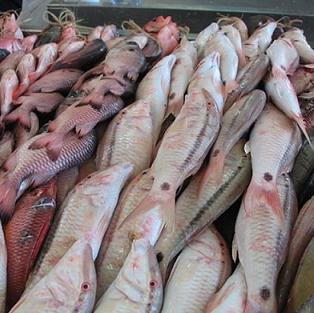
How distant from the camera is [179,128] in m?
1.79

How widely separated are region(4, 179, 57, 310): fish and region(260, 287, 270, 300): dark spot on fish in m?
0.60

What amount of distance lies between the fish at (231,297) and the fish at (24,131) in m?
0.92

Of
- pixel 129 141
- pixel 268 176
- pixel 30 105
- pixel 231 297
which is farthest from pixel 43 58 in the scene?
pixel 231 297

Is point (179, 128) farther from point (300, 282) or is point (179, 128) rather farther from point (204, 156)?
point (300, 282)

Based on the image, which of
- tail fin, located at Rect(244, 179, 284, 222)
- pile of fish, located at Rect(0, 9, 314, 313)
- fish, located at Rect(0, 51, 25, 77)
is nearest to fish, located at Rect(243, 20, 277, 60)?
pile of fish, located at Rect(0, 9, 314, 313)

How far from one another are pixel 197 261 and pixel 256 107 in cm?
63

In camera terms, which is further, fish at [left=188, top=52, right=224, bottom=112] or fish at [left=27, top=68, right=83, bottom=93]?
fish at [left=27, top=68, right=83, bottom=93]

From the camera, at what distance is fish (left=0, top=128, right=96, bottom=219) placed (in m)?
1.61

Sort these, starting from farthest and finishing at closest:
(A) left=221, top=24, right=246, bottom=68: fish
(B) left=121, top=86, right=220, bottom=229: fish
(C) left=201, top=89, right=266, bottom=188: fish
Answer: (A) left=221, top=24, right=246, bottom=68: fish < (C) left=201, top=89, right=266, bottom=188: fish < (B) left=121, top=86, right=220, bottom=229: fish

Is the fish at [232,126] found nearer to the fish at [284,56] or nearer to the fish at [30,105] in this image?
the fish at [284,56]

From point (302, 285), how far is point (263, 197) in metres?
0.28

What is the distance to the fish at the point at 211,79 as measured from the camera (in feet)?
6.53

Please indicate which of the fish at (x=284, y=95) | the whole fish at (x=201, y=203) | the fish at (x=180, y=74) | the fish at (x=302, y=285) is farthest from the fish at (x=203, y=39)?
the fish at (x=302, y=285)

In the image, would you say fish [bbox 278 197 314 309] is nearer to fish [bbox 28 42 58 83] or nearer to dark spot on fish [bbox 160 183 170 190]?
dark spot on fish [bbox 160 183 170 190]
